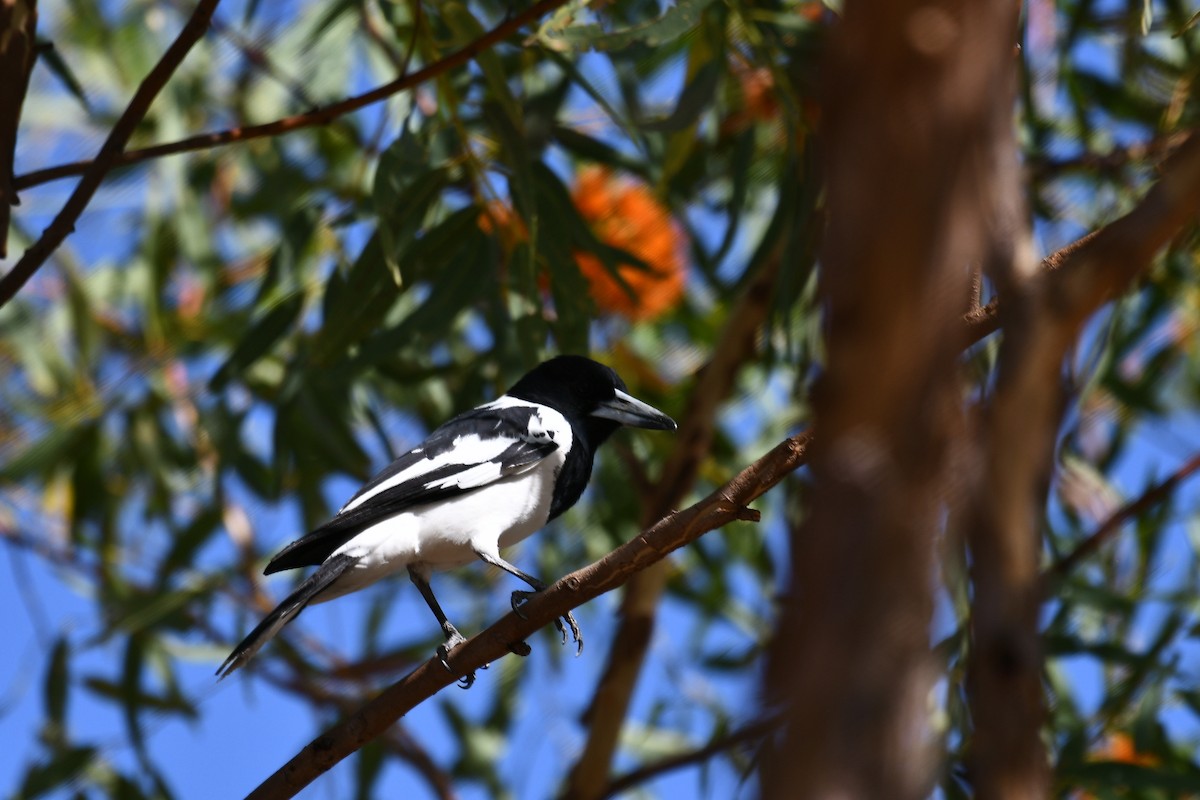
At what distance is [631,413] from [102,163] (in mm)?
1299

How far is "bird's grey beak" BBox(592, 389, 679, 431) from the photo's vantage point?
9.54 feet

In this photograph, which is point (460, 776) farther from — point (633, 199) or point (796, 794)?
point (796, 794)

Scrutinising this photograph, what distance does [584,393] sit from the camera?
9.95 ft

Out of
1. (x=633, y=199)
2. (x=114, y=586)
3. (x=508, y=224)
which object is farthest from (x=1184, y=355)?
(x=114, y=586)

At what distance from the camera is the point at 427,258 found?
107 inches

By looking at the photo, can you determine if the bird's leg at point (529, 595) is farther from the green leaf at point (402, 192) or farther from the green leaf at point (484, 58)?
the green leaf at point (484, 58)

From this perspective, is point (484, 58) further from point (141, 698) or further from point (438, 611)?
point (141, 698)

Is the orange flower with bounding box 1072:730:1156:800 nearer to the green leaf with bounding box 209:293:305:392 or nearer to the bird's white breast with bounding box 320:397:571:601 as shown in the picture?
the bird's white breast with bounding box 320:397:571:601

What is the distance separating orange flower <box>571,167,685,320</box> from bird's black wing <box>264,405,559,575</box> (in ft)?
1.71

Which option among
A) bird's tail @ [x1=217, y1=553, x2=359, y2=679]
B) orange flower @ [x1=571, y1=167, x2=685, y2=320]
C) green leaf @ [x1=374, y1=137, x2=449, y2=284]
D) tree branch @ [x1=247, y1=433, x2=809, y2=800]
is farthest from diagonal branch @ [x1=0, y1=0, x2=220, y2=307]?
orange flower @ [x1=571, y1=167, x2=685, y2=320]

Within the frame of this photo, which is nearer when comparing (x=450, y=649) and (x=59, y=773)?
(x=450, y=649)

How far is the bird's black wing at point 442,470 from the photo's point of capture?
2467mm

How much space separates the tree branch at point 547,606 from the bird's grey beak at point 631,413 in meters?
1.04

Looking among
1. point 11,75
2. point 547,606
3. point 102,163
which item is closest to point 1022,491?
point 547,606
